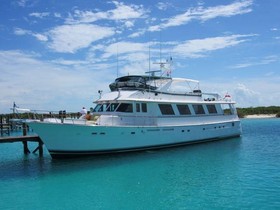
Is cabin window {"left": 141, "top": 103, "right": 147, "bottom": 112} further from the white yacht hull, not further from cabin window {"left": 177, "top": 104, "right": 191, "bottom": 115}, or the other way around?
cabin window {"left": 177, "top": 104, "right": 191, "bottom": 115}

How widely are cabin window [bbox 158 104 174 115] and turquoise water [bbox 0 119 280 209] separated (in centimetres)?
310

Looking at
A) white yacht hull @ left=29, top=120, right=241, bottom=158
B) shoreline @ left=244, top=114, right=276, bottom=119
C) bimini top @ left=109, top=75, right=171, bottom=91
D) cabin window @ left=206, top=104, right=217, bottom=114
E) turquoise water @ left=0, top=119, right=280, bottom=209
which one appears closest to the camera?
turquoise water @ left=0, top=119, right=280, bottom=209

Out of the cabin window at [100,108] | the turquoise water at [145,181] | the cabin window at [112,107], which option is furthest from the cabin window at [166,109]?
the cabin window at [100,108]

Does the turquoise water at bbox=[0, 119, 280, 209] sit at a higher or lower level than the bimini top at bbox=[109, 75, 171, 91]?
lower

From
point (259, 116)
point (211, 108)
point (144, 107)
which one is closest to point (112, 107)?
point (144, 107)

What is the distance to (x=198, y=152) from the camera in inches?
803

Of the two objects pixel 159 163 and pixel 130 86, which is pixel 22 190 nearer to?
pixel 159 163

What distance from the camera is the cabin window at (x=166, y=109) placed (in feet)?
69.6

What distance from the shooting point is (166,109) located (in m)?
21.6

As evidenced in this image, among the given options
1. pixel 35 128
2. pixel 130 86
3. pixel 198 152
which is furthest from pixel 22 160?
pixel 198 152

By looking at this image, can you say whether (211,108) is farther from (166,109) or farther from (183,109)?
(166,109)

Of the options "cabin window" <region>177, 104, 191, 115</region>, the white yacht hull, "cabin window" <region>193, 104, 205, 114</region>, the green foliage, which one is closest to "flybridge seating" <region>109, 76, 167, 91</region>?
"cabin window" <region>177, 104, 191, 115</region>

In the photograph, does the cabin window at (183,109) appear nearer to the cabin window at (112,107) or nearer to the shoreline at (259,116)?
the cabin window at (112,107)

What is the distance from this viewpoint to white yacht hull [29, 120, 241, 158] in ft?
54.2
